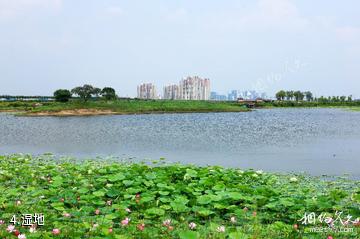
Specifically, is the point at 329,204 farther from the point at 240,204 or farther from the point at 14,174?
the point at 14,174

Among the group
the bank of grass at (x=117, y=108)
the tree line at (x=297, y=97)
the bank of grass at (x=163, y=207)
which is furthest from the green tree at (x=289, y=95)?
the bank of grass at (x=163, y=207)

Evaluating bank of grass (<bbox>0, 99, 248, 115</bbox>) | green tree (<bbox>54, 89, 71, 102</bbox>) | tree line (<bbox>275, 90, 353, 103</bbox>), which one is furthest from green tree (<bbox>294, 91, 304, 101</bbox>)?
green tree (<bbox>54, 89, 71, 102</bbox>)

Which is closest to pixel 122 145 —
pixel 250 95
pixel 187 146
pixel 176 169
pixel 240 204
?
pixel 187 146

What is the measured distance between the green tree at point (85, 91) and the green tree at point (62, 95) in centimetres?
127

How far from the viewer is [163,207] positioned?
5.29 m

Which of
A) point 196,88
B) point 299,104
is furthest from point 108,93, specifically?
point 299,104

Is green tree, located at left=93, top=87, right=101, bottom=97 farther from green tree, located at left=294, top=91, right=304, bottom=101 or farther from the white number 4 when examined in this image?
green tree, located at left=294, top=91, right=304, bottom=101

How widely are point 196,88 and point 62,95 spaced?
65857mm

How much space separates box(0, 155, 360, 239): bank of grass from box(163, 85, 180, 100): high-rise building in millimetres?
130326

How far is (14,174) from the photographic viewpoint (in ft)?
27.5

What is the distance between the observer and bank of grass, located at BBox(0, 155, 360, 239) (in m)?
4.38

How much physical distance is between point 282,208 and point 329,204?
675mm

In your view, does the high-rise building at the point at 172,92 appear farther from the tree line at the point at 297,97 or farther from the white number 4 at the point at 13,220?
the white number 4 at the point at 13,220

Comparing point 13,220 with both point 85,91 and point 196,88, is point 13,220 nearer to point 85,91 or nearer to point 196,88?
point 85,91
